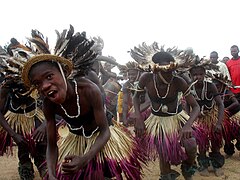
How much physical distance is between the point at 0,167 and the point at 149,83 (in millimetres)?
2954

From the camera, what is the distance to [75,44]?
3053mm

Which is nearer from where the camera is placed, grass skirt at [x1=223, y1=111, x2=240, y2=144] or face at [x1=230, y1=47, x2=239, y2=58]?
grass skirt at [x1=223, y1=111, x2=240, y2=144]

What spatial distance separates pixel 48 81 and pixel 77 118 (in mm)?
618

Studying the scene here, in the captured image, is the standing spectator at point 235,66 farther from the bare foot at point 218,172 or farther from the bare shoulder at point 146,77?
the bare shoulder at point 146,77

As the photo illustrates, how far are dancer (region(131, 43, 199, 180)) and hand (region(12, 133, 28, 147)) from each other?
4.43 ft

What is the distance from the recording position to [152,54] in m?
4.63

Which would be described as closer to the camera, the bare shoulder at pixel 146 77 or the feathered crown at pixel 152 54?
the feathered crown at pixel 152 54

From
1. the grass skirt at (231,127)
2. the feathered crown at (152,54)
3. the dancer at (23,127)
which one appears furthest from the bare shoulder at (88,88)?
the grass skirt at (231,127)

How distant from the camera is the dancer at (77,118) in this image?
2.77m

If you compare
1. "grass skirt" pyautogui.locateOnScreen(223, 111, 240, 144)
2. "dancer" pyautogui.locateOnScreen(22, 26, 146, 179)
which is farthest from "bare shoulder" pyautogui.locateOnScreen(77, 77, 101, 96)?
"grass skirt" pyautogui.locateOnScreen(223, 111, 240, 144)

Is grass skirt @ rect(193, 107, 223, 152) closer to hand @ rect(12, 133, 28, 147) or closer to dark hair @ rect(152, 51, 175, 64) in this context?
dark hair @ rect(152, 51, 175, 64)

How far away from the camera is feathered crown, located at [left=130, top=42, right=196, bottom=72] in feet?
13.7

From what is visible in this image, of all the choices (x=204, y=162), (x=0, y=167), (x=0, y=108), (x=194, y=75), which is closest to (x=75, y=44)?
(x=0, y=108)

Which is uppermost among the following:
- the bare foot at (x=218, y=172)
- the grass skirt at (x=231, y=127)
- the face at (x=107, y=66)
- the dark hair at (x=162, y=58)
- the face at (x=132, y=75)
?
the face at (x=107, y=66)
